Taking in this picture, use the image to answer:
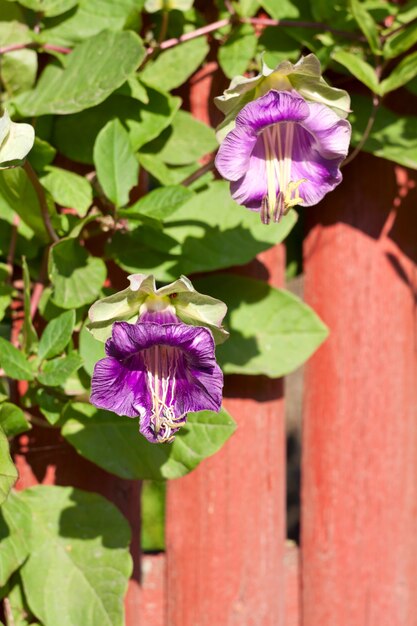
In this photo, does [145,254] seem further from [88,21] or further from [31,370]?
[88,21]

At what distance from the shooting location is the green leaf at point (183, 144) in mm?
1352

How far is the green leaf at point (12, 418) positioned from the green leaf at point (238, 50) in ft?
1.91

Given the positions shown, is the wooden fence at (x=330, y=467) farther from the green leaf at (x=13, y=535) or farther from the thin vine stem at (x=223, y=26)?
the green leaf at (x=13, y=535)

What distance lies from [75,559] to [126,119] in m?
0.62

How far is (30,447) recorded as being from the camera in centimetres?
134

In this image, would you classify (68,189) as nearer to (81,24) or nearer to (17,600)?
(81,24)

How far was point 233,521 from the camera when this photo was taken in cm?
146

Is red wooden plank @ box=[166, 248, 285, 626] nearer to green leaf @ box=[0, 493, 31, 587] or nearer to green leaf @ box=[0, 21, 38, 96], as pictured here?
green leaf @ box=[0, 493, 31, 587]

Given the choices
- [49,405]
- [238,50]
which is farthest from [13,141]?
[238,50]

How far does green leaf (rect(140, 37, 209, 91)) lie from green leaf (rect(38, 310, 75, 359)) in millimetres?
387

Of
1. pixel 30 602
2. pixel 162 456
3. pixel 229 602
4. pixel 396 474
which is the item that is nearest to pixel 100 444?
pixel 162 456

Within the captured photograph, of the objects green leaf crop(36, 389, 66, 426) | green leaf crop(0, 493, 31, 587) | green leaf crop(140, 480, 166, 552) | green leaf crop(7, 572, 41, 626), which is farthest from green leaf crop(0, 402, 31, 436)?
green leaf crop(140, 480, 166, 552)

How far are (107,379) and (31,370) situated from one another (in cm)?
23

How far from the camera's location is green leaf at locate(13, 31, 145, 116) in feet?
3.89
